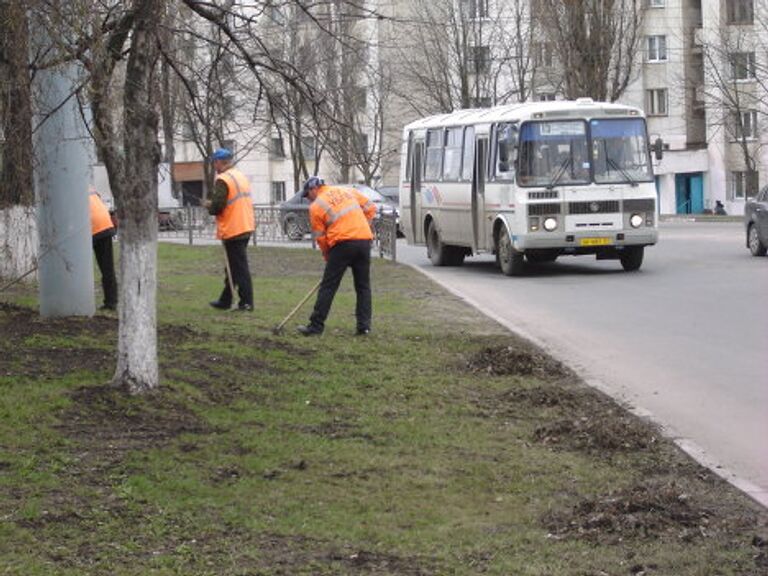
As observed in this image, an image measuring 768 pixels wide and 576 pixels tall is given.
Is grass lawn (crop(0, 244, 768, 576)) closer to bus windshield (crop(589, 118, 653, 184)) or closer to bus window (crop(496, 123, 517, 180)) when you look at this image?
bus window (crop(496, 123, 517, 180))

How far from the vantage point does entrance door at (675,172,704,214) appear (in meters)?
69.8

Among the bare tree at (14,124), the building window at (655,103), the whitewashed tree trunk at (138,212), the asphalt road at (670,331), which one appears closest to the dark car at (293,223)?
the asphalt road at (670,331)

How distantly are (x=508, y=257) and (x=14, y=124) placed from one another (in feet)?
46.2

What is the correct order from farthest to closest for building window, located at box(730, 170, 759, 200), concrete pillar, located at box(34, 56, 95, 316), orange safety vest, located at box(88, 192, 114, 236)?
building window, located at box(730, 170, 759, 200), orange safety vest, located at box(88, 192, 114, 236), concrete pillar, located at box(34, 56, 95, 316)

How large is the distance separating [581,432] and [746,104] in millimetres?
58454

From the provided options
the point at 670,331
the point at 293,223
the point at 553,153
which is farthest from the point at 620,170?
the point at 293,223

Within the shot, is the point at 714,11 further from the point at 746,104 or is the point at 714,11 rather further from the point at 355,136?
the point at 355,136

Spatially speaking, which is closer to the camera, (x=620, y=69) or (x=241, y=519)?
(x=241, y=519)

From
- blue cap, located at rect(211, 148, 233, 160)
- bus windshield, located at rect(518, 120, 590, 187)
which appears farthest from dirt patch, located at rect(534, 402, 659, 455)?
bus windshield, located at rect(518, 120, 590, 187)

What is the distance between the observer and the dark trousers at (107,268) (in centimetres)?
1516

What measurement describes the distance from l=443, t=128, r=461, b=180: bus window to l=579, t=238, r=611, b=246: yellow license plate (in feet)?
12.5

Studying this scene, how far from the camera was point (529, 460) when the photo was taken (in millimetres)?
8328

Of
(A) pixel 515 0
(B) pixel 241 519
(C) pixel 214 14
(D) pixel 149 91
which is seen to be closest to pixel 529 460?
(B) pixel 241 519

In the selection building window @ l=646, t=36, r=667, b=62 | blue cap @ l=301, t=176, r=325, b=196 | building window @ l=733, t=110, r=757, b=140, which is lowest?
blue cap @ l=301, t=176, r=325, b=196
